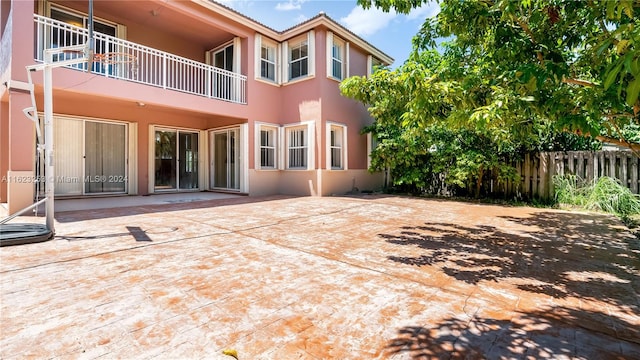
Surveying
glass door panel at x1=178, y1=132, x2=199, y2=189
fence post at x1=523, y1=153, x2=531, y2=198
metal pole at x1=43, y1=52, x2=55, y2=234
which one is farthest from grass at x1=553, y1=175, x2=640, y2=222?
glass door panel at x1=178, y1=132, x2=199, y2=189

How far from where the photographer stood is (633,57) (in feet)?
5.39

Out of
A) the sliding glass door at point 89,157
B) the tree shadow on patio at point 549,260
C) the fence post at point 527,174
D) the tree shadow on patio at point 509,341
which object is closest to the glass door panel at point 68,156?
the sliding glass door at point 89,157

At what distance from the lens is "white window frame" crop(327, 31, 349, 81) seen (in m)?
11.2

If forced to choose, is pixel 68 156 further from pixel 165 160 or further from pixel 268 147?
pixel 268 147

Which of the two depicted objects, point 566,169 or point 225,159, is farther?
point 225,159

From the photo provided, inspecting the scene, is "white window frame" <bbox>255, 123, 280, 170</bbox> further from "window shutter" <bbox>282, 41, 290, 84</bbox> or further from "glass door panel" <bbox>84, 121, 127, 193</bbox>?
"glass door panel" <bbox>84, 121, 127, 193</bbox>

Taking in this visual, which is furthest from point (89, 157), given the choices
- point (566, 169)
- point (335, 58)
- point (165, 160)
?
point (566, 169)

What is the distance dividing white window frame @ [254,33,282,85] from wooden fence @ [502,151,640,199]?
889 cm

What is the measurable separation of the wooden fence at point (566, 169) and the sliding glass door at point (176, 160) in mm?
11358

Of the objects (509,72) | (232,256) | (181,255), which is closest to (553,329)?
(509,72)

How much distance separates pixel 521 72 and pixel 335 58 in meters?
9.57

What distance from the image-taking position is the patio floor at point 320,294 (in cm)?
201

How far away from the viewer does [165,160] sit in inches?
460

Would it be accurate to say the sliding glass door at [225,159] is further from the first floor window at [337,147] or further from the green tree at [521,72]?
the green tree at [521,72]
